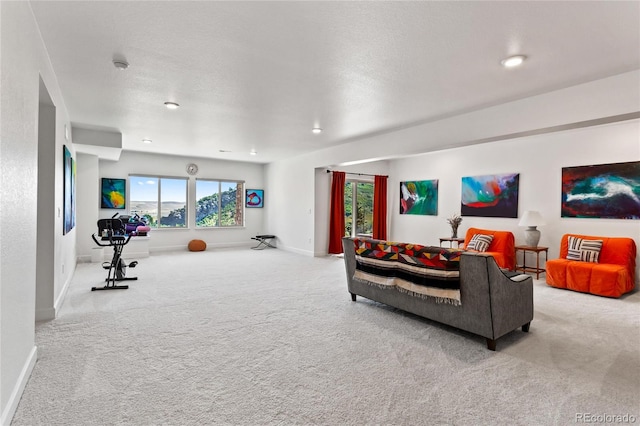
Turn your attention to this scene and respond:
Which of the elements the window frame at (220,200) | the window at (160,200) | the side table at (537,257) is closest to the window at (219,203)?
the window frame at (220,200)

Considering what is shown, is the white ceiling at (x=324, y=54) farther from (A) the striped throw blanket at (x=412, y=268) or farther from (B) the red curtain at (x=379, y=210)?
(B) the red curtain at (x=379, y=210)

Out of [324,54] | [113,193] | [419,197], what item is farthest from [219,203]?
[324,54]

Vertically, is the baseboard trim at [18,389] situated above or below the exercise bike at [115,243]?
below

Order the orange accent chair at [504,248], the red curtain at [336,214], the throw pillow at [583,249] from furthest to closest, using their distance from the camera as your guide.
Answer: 1. the red curtain at [336,214]
2. the orange accent chair at [504,248]
3. the throw pillow at [583,249]

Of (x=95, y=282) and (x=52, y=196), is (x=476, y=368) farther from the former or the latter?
(x=95, y=282)

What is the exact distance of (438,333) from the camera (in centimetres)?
327

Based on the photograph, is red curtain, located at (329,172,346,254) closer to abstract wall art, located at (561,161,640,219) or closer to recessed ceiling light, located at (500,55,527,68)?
abstract wall art, located at (561,161,640,219)

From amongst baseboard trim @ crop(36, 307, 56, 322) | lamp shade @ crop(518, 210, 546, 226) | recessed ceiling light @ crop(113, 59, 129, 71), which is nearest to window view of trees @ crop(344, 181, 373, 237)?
lamp shade @ crop(518, 210, 546, 226)

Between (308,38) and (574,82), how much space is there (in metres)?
2.84

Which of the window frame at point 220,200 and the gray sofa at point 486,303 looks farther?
the window frame at point 220,200

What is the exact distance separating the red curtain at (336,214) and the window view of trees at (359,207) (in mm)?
507

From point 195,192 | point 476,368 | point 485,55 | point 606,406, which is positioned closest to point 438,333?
point 476,368

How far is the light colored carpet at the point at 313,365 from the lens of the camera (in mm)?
2029

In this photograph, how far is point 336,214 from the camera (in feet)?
26.8
